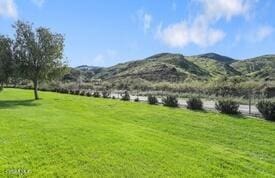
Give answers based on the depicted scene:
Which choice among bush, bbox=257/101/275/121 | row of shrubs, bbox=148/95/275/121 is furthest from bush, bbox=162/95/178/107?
bush, bbox=257/101/275/121

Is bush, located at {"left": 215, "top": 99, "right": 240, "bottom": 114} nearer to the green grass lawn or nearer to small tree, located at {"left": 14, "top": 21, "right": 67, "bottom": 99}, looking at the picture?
the green grass lawn

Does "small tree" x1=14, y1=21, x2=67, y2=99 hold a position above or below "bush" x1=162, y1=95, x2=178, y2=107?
above

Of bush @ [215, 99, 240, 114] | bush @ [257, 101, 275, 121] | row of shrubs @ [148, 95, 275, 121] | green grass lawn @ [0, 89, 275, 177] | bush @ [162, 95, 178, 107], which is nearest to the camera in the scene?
green grass lawn @ [0, 89, 275, 177]

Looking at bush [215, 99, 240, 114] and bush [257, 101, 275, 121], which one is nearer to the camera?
bush [257, 101, 275, 121]

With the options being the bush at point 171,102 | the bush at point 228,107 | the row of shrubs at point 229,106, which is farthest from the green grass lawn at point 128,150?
the bush at point 171,102

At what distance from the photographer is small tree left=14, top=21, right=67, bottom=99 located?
47.6 m

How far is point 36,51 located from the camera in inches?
1857

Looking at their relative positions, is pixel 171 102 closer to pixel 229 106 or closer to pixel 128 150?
pixel 229 106

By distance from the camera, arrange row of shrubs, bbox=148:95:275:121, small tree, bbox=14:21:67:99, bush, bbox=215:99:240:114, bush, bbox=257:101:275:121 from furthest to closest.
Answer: small tree, bbox=14:21:67:99, bush, bbox=215:99:240:114, row of shrubs, bbox=148:95:275:121, bush, bbox=257:101:275:121

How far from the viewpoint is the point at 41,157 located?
1421cm

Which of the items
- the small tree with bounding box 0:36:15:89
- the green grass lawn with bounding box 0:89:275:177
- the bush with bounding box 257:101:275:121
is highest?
the small tree with bounding box 0:36:15:89

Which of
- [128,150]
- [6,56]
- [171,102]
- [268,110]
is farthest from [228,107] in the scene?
[6,56]

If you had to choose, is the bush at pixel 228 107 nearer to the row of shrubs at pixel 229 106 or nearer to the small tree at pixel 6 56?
the row of shrubs at pixel 229 106

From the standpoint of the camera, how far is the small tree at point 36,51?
156 feet
